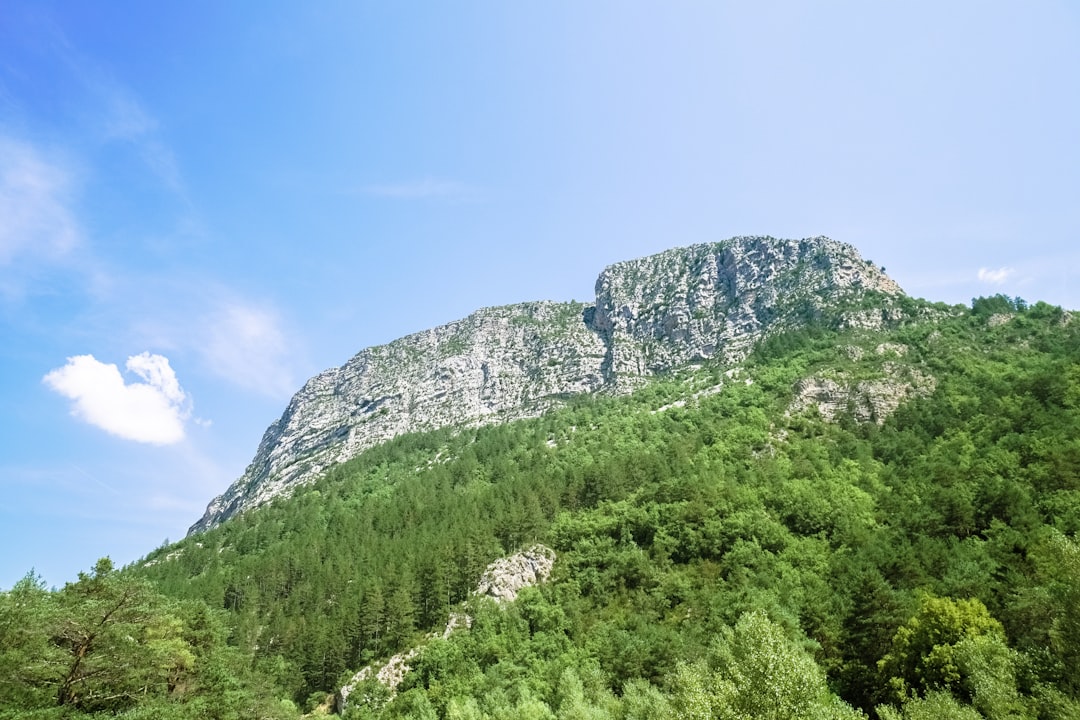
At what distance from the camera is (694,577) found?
7169cm

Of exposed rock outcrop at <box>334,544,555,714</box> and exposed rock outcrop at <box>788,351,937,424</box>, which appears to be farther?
exposed rock outcrop at <box>788,351,937,424</box>

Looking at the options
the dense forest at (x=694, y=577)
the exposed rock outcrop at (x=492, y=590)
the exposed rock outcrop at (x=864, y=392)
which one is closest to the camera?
the dense forest at (x=694, y=577)

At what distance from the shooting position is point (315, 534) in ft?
391

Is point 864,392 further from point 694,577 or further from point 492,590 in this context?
point 492,590

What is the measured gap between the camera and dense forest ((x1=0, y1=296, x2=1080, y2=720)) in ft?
108

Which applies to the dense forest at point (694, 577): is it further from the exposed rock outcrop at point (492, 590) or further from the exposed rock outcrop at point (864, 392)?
the exposed rock outcrop at point (492, 590)

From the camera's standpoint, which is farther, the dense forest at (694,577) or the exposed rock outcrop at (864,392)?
the exposed rock outcrop at (864,392)

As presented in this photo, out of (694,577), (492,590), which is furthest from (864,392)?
(492,590)

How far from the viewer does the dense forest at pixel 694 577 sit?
32938 millimetres

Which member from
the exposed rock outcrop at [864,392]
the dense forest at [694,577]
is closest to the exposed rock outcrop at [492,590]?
the dense forest at [694,577]

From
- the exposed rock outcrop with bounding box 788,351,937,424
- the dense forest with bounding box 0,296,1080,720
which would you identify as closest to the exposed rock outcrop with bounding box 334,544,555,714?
the dense forest with bounding box 0,296,1080,720

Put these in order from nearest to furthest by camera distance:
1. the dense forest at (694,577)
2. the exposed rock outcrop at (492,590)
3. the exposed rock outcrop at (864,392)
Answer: the dense forest at (694,577) < the exposed rock outcrop at (492,590) < the exposed rock outcrop at (864,392)

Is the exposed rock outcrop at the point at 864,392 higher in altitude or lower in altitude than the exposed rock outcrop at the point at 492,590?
higher

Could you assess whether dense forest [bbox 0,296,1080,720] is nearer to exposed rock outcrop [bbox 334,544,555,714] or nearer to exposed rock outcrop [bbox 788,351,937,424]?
exposed rock outcrop [bbox 788,351,937,424]
